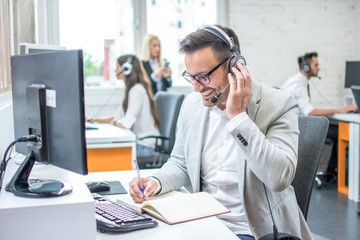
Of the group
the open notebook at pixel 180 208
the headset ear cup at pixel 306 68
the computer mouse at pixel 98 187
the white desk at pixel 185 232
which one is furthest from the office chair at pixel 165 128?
the white desk at pixel 185 232

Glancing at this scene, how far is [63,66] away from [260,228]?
0.82m

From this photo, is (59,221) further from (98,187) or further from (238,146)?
(238,146)

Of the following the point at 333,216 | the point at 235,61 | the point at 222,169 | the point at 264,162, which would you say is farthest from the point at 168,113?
the point at 264,162

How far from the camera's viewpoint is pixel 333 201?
3.77 m

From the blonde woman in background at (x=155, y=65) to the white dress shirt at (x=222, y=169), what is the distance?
122 inches

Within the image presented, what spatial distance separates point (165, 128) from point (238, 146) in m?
2.35

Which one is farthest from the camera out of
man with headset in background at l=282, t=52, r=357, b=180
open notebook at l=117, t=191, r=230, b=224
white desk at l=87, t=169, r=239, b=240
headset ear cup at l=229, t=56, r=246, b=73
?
man with headset in background at l=282, t=52, r=357, b=180

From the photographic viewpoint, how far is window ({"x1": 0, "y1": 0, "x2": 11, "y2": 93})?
79.4 inches

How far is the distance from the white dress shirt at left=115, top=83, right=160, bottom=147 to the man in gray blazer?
7.01 ft

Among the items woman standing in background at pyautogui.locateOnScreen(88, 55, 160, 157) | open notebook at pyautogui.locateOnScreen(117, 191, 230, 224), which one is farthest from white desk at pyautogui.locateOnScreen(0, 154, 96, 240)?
woman standing in background at pyautogui.locateOnScreen(88, 55, 160, 157)

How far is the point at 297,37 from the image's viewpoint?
5.40 meters

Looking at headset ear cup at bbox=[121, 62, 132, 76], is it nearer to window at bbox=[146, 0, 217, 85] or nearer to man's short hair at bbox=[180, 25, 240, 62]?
window at bbox=[146, 0, 217, 85]

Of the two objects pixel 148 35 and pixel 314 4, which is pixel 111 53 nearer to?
pixel 148 35

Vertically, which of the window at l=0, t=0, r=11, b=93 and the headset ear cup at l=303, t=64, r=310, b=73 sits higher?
the window at l=0, t=0, r=11, b=93
